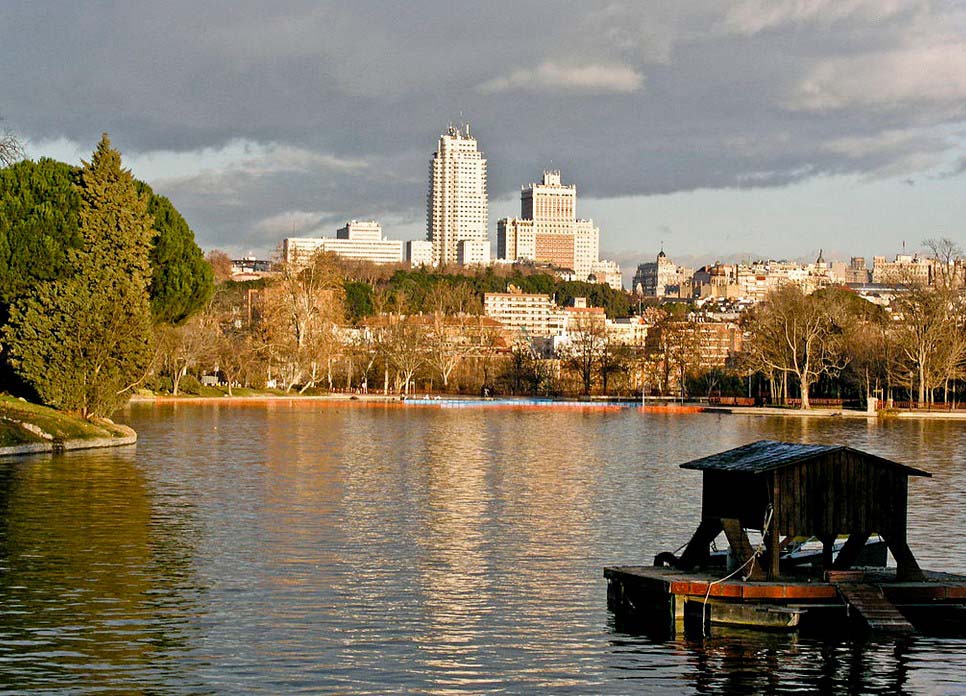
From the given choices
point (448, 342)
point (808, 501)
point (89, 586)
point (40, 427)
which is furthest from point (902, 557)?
point (448, 342)

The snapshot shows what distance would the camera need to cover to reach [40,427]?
50656mm

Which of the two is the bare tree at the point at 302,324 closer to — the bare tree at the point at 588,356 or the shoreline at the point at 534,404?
the shoreline at the point at 534,404

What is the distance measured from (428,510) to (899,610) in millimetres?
16226

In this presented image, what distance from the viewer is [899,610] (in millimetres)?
19969

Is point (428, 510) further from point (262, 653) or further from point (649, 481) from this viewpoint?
point (262, 653)

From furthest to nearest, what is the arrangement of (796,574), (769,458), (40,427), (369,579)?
(40,427) → (369,579) → (796,574) → (769,458)

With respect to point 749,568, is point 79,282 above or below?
above

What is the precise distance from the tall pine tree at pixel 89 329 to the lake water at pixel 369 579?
401cm

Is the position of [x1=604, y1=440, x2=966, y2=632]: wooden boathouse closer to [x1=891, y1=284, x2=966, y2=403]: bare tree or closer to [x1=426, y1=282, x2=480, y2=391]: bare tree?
[x1=891, y1=284, x2=966, y2=403]: bare tree

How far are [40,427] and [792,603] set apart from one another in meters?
38.2

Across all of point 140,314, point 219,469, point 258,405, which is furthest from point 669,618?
point 258,405

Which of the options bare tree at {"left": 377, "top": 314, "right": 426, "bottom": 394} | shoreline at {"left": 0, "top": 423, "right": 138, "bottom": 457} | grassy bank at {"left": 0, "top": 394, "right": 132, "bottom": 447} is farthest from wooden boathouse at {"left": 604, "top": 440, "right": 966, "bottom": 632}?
bare tree at {"left": 377, "top": 314, "right": 426, "bottom": 394}

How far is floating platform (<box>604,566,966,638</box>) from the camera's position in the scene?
19016 mm

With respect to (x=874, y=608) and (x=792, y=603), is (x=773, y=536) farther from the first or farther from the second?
(x=874, y=608)
